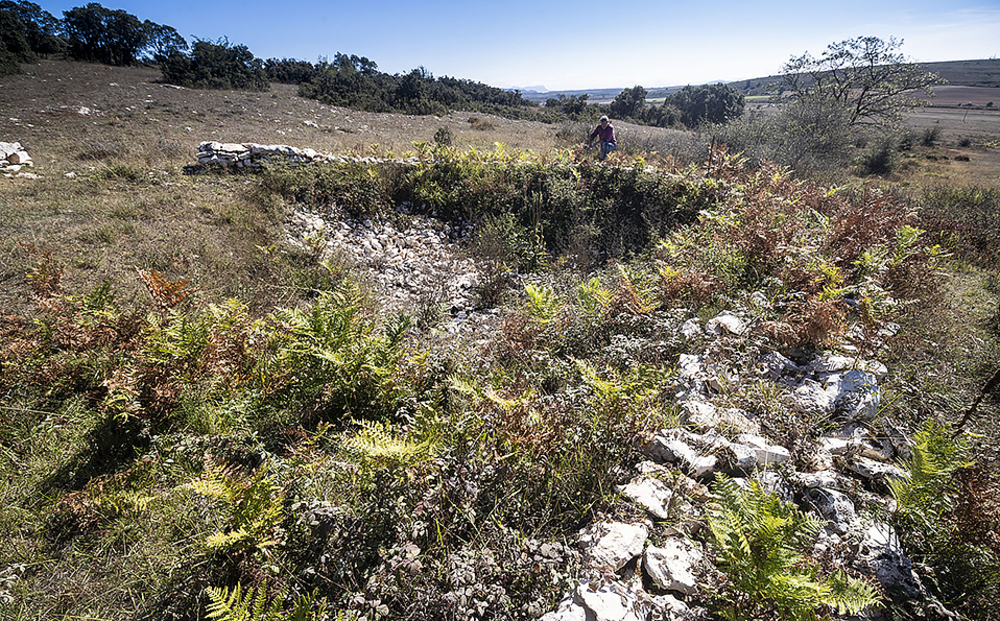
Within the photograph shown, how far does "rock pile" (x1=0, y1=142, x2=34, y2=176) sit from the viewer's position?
8.37 m

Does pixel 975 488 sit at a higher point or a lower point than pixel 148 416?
lower

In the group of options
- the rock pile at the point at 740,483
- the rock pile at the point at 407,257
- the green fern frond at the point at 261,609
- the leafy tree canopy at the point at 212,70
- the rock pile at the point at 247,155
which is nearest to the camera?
the green fern frond at the point at 261,609

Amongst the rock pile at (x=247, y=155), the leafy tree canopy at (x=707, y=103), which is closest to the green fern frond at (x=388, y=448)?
the rock pile at (x=247, y=155)

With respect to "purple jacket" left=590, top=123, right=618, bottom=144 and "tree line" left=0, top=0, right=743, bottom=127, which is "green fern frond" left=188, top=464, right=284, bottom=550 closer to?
"purple jacket" left=590, top=123, right=618, bottom=144

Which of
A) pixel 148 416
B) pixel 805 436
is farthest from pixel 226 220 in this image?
pixel 805 436

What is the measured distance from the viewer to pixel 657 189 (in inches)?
384

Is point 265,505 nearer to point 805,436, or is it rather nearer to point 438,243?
point 805,436

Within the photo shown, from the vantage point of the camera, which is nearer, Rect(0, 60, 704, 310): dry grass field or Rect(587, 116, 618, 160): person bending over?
Rect(0, 60, 704, 310): dry grass field

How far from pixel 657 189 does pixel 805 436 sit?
26.8ft

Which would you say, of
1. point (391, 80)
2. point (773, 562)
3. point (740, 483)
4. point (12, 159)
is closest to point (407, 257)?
point (740, 483)

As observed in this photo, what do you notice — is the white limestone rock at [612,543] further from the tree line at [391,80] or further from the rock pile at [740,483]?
the tree line at [391,80]

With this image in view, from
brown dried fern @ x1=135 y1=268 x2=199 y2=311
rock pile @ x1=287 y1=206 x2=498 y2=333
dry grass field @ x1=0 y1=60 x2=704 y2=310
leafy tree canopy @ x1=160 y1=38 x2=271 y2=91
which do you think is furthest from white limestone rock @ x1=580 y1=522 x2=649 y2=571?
leafy tree canopy @ x1=160 y1=38 x2=271 y2=91

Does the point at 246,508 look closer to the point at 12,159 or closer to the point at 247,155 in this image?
the point at 247,155

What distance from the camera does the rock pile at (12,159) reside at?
8372 millimetres
